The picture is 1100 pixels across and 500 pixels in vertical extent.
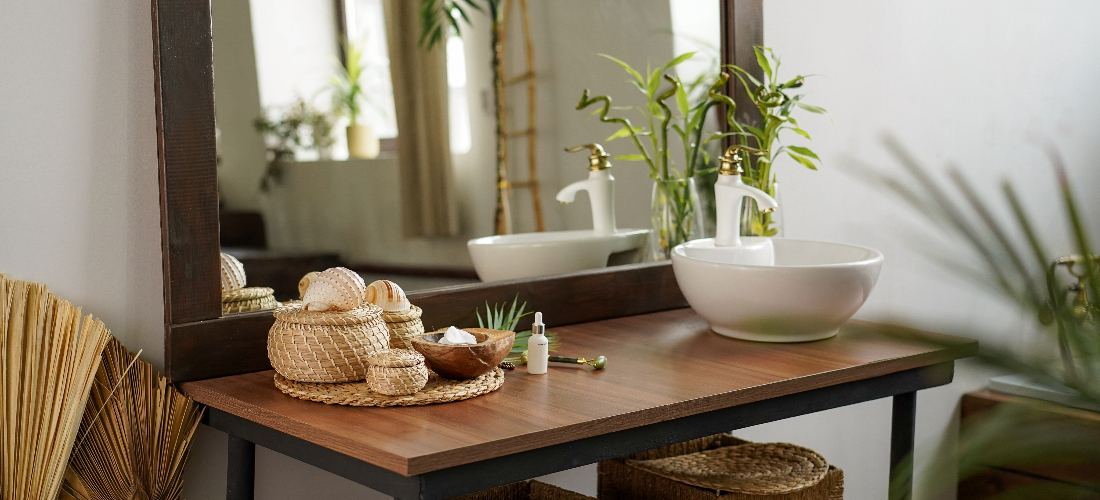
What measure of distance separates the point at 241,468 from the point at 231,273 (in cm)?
26

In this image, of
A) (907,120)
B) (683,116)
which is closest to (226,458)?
(683,116)

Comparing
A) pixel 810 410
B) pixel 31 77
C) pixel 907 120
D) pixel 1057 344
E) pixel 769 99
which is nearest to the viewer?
pixel 1057 344

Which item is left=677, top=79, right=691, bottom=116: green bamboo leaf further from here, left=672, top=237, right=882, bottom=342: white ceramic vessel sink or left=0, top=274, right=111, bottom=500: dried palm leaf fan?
left=0, top=274, right=111, bottom=500: dried palm leaf fan

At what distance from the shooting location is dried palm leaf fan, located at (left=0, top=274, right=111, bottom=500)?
115 centimetres

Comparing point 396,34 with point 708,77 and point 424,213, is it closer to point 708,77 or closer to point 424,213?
point 424,213

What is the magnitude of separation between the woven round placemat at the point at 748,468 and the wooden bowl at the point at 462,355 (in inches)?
21.0

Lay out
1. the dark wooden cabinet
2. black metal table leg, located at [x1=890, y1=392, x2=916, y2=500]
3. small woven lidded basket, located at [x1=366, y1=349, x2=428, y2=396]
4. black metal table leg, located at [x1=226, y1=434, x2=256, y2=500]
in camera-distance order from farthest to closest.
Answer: black metal table leg, located at [x1=890, y1=392, x2=916, y2=500]
black metal table leg, located at [x1=226, y1=434, x2=256, y2=500]
small woven lidded basket, located at [x1=366, y1=349, x2=428, y2=396]
the dark wooden cabinet

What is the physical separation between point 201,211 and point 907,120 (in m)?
1.79

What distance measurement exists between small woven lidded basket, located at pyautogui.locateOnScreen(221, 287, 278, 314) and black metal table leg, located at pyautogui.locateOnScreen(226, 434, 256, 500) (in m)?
0.18

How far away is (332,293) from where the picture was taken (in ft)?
3.95

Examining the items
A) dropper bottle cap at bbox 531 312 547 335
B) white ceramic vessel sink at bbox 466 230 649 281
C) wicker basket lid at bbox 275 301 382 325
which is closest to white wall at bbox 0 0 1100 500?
white ceramic vessel sink at bbox 466 230 649 281

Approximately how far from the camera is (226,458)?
1391 millimetres

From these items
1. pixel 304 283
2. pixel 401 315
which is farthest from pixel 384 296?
pixel 304 283

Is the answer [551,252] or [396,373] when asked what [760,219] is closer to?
[551,252]
